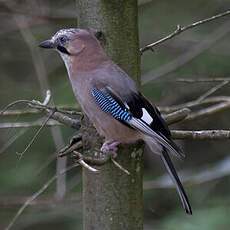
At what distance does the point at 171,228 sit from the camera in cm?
554

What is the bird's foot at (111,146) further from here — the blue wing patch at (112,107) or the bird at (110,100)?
the blue wing patch at (112,107)

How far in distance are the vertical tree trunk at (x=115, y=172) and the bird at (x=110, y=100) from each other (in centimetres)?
6

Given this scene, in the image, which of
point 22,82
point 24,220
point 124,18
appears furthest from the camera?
point 22,82

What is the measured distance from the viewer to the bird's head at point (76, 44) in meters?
3.38

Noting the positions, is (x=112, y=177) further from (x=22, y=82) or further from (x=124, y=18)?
(x=22, y=82)

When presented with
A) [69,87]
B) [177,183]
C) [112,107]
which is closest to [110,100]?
[112,107]

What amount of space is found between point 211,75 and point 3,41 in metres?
1.92

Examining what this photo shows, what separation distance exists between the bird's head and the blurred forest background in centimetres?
205

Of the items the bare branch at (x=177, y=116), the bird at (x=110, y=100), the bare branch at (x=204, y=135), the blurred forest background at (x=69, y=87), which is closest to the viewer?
the bare branch at (x=204, y=135)

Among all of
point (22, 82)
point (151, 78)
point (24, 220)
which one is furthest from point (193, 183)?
point (22, 82)

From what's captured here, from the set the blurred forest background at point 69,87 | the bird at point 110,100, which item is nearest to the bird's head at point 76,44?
the bird at point 110,100

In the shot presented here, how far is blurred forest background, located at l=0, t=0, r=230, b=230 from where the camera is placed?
5.92 m

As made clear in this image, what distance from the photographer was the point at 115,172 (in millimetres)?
3455

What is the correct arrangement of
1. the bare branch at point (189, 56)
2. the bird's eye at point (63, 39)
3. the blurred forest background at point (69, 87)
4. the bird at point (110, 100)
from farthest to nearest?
the blurred forest background at point (69, 87), the bare branch at point (189, 56), the bird's eye at point (63, 39), the bird at point (110, 100)
